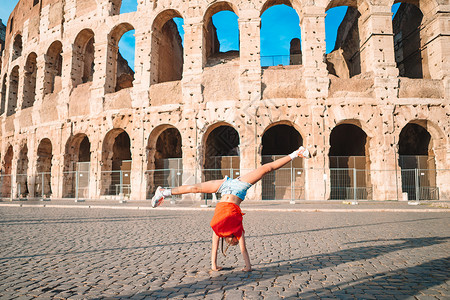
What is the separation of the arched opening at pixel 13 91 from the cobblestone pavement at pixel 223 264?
71.9 feet

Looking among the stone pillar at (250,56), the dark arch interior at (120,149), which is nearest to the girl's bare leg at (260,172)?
the stone pillar at (250,56)

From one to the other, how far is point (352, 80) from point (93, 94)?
14.3 meters

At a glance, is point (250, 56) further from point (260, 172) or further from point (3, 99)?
point (3, 99)

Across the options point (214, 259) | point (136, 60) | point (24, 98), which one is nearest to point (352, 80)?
point (136, 60)

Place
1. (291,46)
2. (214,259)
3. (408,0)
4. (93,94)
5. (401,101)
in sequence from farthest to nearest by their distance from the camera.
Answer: (291,46), (93,94), (408,0), (401,101), (214,259)

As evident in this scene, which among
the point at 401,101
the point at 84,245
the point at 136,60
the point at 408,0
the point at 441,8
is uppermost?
the point at 408,0

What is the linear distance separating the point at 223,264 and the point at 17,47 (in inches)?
1114

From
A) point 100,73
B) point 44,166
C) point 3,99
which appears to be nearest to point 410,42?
point 100,73

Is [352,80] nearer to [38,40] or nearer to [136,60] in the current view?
[136,60]

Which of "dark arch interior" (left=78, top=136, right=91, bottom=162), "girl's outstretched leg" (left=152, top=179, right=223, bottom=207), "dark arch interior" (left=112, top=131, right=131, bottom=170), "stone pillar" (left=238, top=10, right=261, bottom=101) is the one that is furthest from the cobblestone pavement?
"dark arch interior" (left=78, top=136, right=91, bottom=162)

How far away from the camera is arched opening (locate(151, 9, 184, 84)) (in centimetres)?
1623

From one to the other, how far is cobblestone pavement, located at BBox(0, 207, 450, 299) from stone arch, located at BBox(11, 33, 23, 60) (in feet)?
77.7

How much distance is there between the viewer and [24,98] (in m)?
21.2

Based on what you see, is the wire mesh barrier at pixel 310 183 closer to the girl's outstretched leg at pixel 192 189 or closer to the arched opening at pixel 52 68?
the arched opening at pixel 52 68
